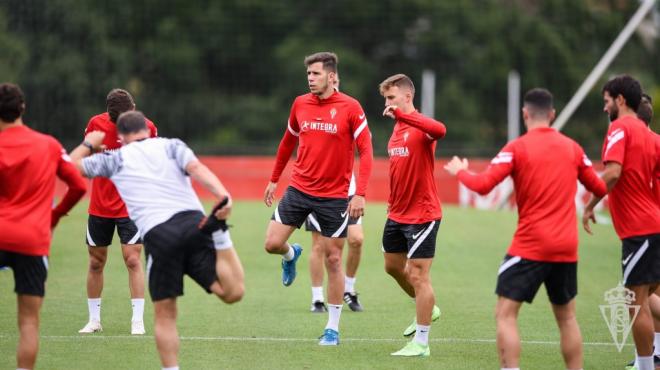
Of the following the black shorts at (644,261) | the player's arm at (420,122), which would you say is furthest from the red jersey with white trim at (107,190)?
the black shorts at (644,261)

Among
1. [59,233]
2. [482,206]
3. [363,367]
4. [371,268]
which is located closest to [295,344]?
[363,367]

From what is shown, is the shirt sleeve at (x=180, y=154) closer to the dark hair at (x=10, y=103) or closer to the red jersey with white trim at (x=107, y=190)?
the dark hair at (x=10, y=103)

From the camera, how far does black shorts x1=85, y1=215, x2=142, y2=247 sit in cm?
954

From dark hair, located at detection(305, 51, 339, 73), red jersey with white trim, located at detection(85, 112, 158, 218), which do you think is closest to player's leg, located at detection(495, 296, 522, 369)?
dark hair, located at detection(305, 51, 339, 73)

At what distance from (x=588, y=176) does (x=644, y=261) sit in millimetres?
1007

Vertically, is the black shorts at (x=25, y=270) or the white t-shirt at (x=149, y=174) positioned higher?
the white t-shirt at (x=149, y=174)

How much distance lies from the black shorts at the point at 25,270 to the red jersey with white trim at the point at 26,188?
0.16 feet

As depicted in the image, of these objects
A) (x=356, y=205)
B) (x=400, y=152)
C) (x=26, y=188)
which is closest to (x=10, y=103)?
(x=26, y=188)

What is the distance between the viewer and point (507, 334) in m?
7.00

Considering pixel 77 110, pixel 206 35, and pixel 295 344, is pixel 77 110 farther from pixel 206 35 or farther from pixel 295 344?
pixel 295 344

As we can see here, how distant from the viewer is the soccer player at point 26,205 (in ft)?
22.6

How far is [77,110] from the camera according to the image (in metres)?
36.1

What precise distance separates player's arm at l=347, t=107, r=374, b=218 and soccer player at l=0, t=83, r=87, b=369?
9.10 feet

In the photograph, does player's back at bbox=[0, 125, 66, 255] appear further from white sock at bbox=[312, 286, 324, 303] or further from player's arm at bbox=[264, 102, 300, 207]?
white sock at bbox=[312, 286, 324, 303]
